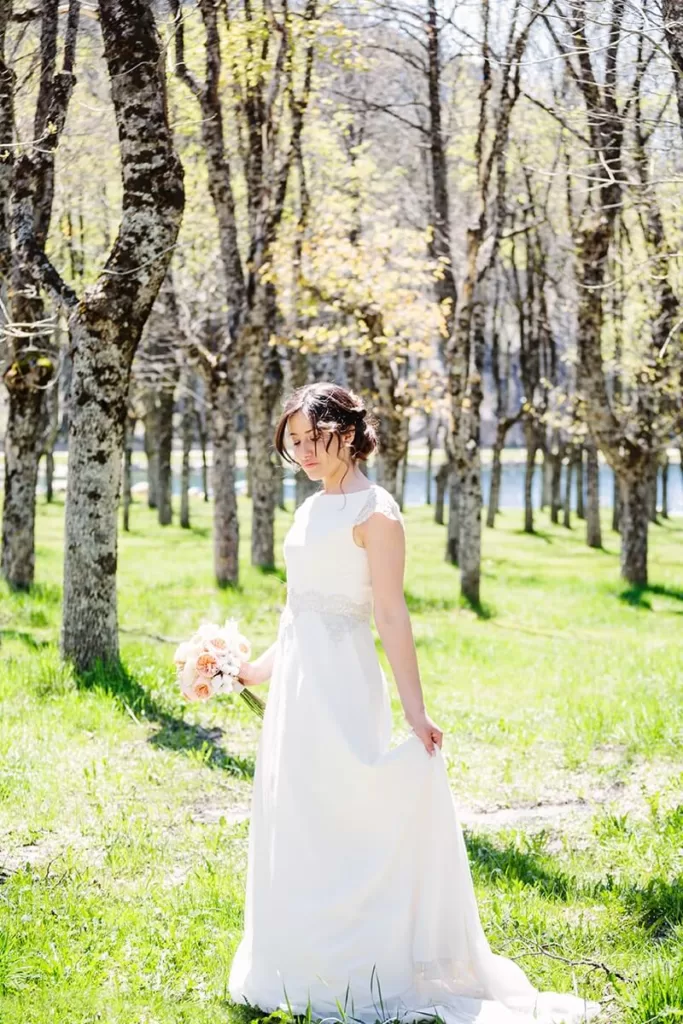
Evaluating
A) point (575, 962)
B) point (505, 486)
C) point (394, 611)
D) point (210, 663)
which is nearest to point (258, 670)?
point (210, 663)

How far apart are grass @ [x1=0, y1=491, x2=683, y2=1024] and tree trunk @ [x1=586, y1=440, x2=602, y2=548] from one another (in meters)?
14.8

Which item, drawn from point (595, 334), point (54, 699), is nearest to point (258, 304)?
point (595, 334)

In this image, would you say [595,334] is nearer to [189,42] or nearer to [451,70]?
[189,42]

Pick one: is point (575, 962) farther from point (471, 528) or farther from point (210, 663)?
point (471, 528)

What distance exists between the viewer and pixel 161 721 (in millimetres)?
8570

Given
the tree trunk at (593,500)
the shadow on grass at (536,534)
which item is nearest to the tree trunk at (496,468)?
the shadow on grass at (536,534)

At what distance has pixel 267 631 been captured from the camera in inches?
525

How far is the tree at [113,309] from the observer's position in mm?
8641

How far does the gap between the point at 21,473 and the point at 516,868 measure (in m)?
10.2

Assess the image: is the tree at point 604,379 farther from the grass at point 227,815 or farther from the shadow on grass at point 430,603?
the grass at point 227,815

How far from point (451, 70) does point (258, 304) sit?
10.2 meters

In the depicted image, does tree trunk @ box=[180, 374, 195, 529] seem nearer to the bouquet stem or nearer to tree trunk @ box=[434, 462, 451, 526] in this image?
tree trunk @ box=[434, 462, 451, 526]

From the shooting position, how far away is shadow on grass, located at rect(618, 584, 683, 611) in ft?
56.3

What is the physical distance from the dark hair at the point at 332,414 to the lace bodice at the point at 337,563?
211 millimetres
